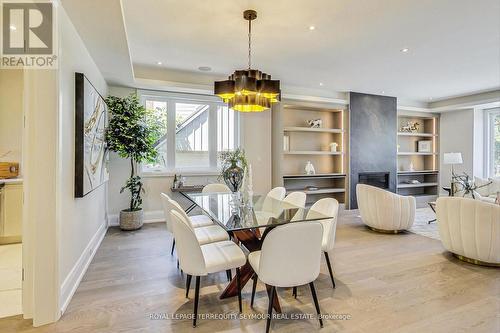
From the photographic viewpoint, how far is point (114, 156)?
503cm

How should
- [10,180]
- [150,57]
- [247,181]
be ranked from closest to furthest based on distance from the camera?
[247,181]
[10,180]
[150,57]

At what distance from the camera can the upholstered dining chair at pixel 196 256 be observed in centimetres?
205

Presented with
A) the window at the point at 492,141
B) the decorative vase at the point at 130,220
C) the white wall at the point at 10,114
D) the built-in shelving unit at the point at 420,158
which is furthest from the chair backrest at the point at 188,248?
the window at the point at 492,141

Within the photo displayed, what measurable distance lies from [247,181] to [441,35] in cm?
315

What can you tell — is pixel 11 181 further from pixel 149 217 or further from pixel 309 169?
pixel 309 169

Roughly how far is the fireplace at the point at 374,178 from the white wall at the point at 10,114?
676cm

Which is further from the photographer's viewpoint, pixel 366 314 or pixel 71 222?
pixel 71 222

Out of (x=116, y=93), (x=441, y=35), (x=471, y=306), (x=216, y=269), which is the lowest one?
(x=471, y=306)

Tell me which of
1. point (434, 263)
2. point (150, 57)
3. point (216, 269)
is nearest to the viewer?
point (216, 269)

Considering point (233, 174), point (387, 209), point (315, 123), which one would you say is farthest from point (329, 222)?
point (315, 123)

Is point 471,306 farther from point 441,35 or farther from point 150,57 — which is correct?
point 150,57

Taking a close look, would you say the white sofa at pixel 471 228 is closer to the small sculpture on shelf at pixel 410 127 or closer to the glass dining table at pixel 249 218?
the glass dining table at pixel 249 218

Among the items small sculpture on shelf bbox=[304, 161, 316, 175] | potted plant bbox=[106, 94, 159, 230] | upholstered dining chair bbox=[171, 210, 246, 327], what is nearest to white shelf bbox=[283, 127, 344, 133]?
small sculpture on shelf bbox=[304, 161, 316, 175]

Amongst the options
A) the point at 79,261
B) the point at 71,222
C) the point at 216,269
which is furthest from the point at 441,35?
the point at 79,261
